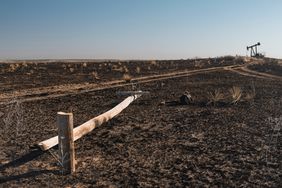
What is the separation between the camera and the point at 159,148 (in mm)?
8992

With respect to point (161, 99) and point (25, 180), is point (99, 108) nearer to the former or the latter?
point (161, 99)

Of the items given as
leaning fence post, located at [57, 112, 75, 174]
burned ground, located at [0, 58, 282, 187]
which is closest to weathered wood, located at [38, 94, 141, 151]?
burned ground, located at [0, 58, 282, 187]

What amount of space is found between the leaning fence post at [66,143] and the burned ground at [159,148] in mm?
190

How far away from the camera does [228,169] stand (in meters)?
7.34

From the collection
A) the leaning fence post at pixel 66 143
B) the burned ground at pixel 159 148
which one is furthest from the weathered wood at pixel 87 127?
the leaning fence post at pixel 66 143

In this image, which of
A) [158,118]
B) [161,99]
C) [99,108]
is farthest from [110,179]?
[161,99]

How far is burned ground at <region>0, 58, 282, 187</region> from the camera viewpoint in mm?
7102

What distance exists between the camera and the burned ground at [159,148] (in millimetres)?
7102

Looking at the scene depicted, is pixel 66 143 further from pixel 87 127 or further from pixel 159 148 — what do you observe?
pixel 87 127

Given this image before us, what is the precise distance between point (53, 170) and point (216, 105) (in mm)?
8503

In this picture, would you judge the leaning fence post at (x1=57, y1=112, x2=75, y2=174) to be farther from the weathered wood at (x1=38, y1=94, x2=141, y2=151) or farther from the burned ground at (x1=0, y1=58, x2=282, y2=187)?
the weathered wood at (x1=38, y1=94, x2=141, y2=151)

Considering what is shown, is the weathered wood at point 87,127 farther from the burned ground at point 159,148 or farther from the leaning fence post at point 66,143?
the leaning fence post at point 66,143

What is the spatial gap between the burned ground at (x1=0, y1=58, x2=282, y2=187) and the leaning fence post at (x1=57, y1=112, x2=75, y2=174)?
0.19 meters

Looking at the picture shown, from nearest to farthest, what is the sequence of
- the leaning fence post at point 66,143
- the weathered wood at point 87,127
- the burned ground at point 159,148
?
the burned ground at point 159,148
the leaning fence post at point 66,143
the weathered wood at point 87,127
